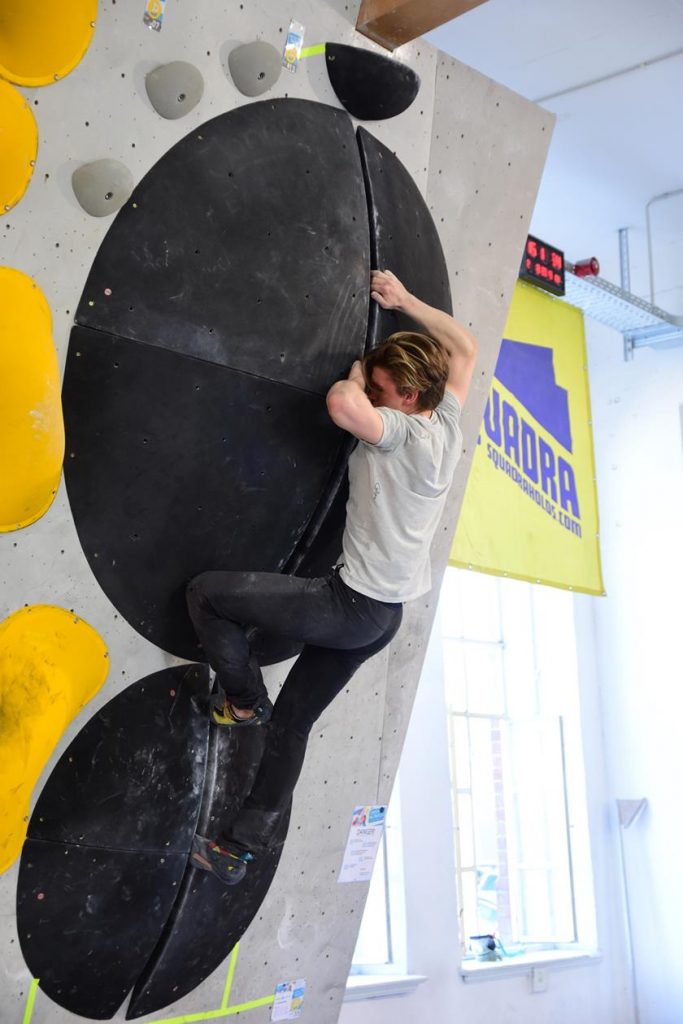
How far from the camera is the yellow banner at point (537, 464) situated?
6.25 metres

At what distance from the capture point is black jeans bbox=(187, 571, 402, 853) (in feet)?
8.38

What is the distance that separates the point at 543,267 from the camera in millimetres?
6684

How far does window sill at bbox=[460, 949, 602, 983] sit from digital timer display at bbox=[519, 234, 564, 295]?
4001 mm

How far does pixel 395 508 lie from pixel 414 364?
13.4 inches

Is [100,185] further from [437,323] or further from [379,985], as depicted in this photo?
[379,985]

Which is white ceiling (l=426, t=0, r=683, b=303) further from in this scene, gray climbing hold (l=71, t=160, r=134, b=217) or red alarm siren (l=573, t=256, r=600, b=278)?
gray climbing hold (l=71, t=160, r=134, b=217)

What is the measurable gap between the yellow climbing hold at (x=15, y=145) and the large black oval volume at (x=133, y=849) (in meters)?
1.14

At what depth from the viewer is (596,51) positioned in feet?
18.8

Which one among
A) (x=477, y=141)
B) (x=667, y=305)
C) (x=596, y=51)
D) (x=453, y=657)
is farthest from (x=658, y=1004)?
(x=477, y=141)

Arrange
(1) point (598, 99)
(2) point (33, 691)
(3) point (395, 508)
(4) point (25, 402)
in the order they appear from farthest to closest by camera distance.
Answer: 1. (1) point (598, 99)
2. (3) point (395, 508)
3. (2) point (33, 691)
4. (4) point (25, 402)

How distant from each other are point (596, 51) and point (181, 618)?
14.2 ft

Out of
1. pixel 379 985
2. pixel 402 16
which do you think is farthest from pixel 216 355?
pixel 379 985

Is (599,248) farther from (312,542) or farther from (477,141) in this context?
(312,542)

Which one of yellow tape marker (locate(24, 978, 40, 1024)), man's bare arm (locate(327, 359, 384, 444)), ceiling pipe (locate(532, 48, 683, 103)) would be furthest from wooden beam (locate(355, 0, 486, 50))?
ceiling pipe (locate(532, 48, 683, 103))
